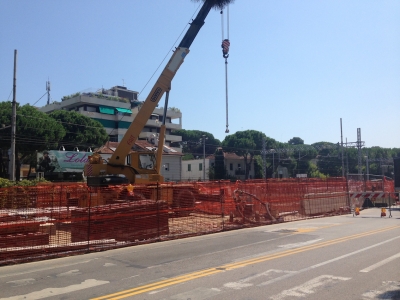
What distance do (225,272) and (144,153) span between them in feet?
42.5

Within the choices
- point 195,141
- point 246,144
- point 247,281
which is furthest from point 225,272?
point 195,141

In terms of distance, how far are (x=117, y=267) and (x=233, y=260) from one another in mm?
2647

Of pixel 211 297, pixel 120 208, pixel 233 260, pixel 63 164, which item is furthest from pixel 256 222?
pixel 63 164

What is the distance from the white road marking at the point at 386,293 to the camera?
6.48 m

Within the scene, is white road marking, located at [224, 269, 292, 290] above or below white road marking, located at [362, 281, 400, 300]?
below

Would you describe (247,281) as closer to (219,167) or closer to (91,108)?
(219,167)

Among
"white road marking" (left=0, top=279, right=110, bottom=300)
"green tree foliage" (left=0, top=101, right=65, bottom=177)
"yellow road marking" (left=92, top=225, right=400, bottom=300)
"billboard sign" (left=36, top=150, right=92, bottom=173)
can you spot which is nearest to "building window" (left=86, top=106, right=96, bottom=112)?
"green tree foliage" (left=0, top=101, right=65, bottom=177)

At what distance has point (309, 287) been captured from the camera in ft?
23.3

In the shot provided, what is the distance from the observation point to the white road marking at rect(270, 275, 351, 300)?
21.7 feet

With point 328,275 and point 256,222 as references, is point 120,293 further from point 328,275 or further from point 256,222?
point 256,222

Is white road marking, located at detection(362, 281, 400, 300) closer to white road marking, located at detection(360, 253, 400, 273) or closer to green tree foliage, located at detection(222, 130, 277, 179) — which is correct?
white road marking, located at detection(360, 253, 400, 273)

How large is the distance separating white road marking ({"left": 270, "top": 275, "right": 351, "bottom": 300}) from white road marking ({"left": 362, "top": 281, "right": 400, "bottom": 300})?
29.7 inches

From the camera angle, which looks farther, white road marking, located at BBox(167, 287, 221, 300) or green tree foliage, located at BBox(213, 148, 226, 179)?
green tree foliage, located at BBox(213, 148, 226, 179)

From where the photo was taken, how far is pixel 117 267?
9.16m
